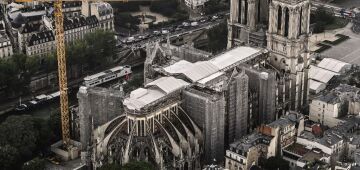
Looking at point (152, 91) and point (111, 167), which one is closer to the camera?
point (111, 167)

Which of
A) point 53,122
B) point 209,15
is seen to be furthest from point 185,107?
point 209,15

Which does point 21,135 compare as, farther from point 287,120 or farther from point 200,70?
point 287,120

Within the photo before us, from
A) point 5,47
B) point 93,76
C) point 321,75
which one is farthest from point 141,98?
point 5,47

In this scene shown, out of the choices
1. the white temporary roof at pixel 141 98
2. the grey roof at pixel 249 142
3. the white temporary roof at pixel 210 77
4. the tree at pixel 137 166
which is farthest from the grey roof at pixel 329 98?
the tree at pixel 137 166

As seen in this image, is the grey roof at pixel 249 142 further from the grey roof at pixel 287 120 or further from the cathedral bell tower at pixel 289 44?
the cathedral bell tower at pixel 289 44

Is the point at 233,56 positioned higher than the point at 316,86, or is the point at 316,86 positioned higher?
the point at 233,56

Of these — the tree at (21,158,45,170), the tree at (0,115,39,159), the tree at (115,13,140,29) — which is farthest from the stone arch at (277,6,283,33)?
the tree at (115,13,140,29)

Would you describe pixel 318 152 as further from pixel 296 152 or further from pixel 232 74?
pixel 232 74
